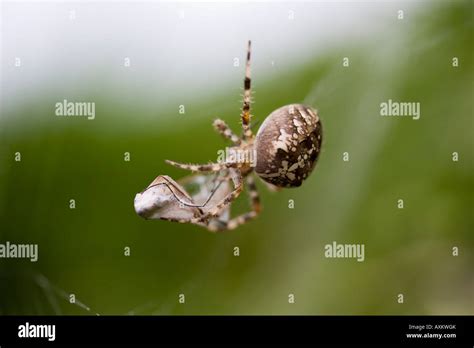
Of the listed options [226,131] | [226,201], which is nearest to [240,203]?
[226,131]

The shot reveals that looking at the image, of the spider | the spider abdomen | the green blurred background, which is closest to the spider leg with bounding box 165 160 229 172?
the spider

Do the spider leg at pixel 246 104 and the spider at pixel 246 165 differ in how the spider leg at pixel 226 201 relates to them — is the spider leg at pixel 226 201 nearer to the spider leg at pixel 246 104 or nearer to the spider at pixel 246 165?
the spider at pixel 246 165

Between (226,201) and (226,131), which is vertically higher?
(226,131)

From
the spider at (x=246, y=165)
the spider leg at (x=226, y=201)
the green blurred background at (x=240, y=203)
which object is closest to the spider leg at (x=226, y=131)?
the spider at (x=246, y=165)

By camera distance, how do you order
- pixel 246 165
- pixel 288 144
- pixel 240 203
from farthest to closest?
pixel 240 203
pixel 246 165
pixel 288 144

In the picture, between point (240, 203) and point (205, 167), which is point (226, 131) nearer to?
point (205, 167)

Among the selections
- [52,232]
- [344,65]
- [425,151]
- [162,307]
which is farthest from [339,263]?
[52,232]
